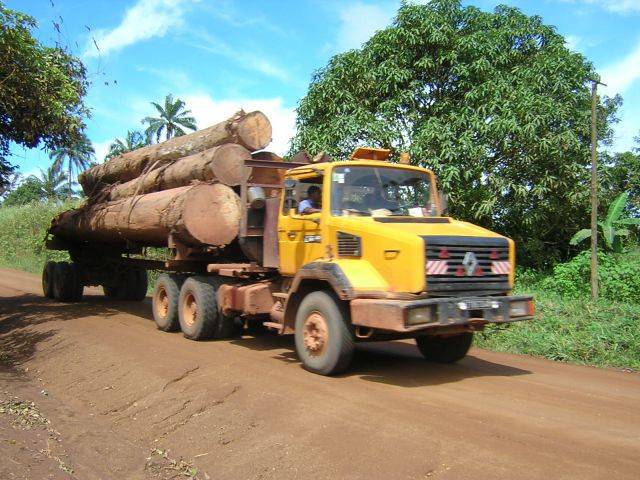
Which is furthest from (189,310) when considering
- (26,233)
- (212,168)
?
(26,233)

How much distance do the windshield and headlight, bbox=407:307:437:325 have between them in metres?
1.60

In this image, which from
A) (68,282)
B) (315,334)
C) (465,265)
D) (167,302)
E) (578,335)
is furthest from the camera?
(68,282)

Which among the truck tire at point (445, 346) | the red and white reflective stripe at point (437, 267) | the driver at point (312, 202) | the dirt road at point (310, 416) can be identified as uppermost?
the driver at point (312, 202)

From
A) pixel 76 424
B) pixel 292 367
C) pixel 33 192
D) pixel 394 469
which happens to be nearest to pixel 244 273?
pixel 292 367

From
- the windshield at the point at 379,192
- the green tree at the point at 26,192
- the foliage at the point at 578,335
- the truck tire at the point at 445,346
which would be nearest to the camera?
the windshield at the point at 379,192

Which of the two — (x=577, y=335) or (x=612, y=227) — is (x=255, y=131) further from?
(x=612, y=227)

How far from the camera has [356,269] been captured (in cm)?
667

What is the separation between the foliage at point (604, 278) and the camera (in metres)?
12.7

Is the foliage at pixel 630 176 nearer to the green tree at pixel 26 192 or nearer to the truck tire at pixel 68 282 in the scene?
the truck tire at pixel 68 282

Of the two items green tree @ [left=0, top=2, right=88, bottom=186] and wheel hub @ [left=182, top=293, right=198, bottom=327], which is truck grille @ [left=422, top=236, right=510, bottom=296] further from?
green tree @ [left=0, top=2, right=88, bottom=186]

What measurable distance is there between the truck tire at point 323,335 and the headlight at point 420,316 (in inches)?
36.1

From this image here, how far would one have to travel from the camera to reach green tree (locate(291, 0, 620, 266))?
13.2 metres

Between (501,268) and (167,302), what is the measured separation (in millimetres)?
5970

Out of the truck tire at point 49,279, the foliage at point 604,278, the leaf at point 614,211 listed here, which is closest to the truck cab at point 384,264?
the foliage at point 604,278
